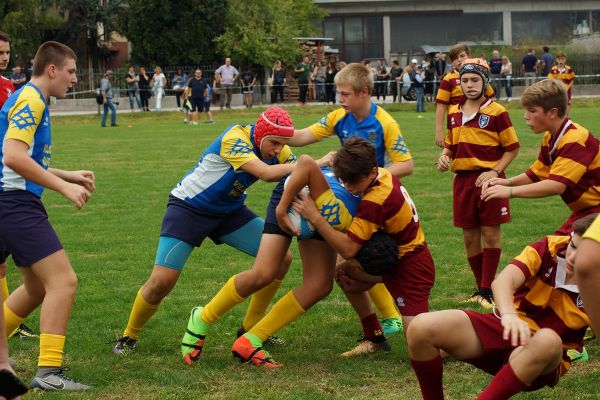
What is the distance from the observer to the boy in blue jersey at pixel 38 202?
213 inches

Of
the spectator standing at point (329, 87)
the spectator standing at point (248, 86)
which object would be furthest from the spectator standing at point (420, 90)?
the spectator standing at point (248, 86)

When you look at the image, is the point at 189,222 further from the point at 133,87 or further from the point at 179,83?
the point at 179,83

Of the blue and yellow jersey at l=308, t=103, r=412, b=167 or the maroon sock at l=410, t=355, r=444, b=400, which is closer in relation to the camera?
the maroon sock at l=410, t=355, r=444, b=400

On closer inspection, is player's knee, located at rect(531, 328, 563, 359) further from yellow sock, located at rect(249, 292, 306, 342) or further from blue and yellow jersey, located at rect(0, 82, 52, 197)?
blue and yellow jersey, located at rect(0, 82, 52, 197)

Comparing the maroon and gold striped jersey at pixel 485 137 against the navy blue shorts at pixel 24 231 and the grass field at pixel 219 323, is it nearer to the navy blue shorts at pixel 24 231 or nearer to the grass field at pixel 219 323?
the grass field at pixel 219 323

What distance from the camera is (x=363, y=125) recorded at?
6.54m

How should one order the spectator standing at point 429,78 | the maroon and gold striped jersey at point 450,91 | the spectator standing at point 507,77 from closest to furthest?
the maroon and gold striped jersey at point 450,91 → the spectator standing at point 429,78 → the spectator standing at point 507,77

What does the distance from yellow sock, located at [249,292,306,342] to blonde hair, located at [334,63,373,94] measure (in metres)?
1.48

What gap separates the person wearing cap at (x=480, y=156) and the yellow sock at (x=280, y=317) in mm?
2019

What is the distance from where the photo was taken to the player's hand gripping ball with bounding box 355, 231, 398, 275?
5391 mm

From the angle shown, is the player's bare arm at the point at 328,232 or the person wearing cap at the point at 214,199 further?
the person wearing cap at the point at 214,199

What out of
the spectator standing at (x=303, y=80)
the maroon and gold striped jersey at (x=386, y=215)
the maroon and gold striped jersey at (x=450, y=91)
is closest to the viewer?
the maroon and gold striped jersey at (x=386, y=215)

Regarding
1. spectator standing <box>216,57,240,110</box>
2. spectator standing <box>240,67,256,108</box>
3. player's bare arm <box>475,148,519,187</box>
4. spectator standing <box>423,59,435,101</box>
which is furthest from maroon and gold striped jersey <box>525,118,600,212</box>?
spectator standing <box>240,67,256,108</box>

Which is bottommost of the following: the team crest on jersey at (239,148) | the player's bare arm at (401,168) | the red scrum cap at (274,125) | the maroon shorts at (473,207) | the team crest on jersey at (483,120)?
the maroon shorts at (473,207)
